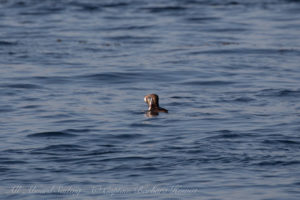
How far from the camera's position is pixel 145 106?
57.6 ft

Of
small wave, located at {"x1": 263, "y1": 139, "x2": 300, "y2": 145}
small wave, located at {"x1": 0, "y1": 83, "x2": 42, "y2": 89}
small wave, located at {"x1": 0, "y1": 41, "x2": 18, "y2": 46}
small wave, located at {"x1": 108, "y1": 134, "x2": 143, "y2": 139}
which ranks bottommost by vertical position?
small wave, located at {"x1": 263, "y1": 139, "x2": 300, "y2": 145}

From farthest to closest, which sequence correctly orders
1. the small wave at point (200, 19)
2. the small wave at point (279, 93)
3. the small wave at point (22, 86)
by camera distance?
the small wave at point (200, 19), the small wave at point (22, 86), the small wave at point (279, 93)

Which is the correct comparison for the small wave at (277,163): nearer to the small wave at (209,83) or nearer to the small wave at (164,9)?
the small wave at (209,83)

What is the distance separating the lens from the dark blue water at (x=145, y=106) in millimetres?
11758

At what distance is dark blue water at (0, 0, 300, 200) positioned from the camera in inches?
463

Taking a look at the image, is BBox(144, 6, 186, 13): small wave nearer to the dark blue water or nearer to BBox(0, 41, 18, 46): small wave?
the dark blue water

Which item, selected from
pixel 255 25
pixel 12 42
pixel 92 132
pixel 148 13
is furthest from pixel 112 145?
pixel 148 13

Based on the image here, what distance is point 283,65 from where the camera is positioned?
23.2m

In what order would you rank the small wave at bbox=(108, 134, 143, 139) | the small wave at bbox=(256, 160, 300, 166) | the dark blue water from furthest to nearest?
the small wave at bbox=(108, 134, 143, 139) < the small wave at bbox=(256, 160, 300, 166) < the dark blue water

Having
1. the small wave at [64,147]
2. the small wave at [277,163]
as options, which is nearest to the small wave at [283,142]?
the small wave at [277,163]

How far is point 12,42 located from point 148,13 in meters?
9.19

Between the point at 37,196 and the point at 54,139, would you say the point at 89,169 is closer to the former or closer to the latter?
the point at 37,196

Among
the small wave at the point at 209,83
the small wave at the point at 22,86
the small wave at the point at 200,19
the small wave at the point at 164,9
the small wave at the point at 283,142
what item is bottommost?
the small wave at the point at 283,142

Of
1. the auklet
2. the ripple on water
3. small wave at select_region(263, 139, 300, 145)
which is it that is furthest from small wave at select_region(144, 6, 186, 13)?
small wave at select_region(263, 139, 300, 145)
